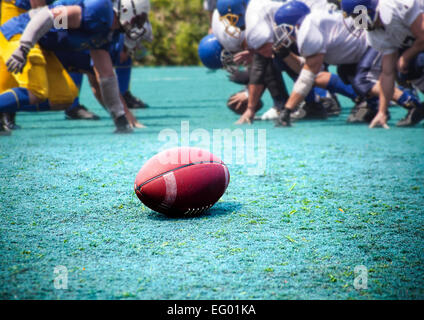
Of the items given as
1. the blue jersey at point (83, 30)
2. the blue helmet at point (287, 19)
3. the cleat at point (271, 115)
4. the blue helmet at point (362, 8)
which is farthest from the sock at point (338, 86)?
the blue jersey at point (83, 30)

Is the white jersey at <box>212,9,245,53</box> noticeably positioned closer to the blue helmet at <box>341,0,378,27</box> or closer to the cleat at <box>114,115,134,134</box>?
the blue helmet at <box>341,0,378,27</box>

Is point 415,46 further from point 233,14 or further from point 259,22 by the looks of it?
point 233,14

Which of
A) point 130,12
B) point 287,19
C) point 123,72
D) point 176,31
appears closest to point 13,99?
point 130,12

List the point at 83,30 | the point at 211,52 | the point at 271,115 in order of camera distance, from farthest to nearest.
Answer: the point at 271,115, the point at 211,52, the point at 83,30

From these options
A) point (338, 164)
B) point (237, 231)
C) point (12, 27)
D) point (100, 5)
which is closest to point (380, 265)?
point (237, 231)

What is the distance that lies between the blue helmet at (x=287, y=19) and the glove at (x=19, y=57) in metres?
2.52

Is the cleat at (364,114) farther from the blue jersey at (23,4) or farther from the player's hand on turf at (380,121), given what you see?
the blue jersey at (23,4)

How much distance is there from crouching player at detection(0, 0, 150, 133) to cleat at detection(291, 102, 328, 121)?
238cm

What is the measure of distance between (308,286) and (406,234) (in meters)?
0.74

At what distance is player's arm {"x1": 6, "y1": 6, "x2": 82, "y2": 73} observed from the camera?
13.9ft

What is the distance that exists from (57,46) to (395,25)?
3.06 metres

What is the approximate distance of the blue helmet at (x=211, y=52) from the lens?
20.2ft

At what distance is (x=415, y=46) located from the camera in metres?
4.94

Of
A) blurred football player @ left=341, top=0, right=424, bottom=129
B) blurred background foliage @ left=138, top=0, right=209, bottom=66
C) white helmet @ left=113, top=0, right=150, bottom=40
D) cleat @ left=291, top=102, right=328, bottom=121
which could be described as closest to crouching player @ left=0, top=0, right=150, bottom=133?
white helmet @ left=113, top=0, right=150, bottom=40
